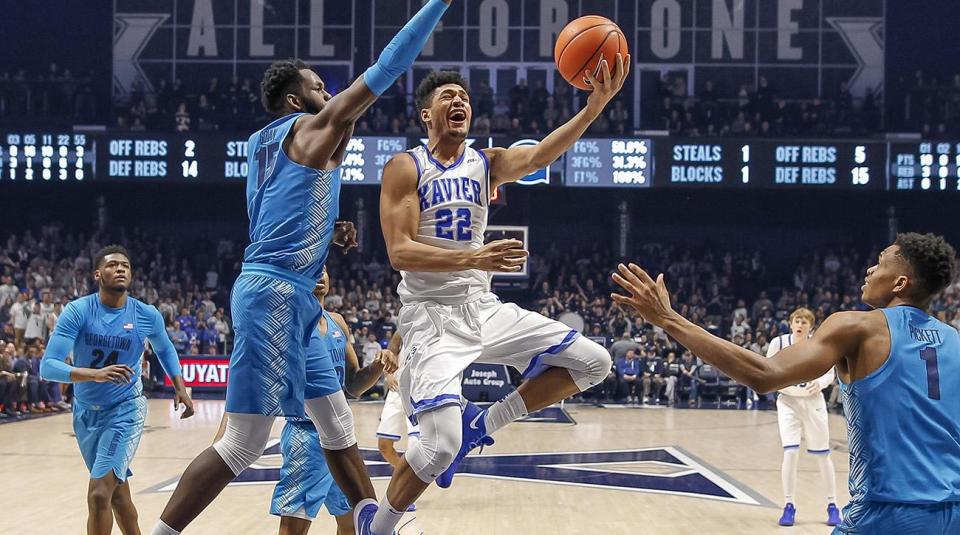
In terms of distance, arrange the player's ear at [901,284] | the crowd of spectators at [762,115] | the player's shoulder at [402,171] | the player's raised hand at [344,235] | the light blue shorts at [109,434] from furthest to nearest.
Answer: the crowd of spectators at [762,115] → the light blue shorts at [109,434] → the player's raised hand at [344,235] → the player's shoulder at [402,171] → the player's ear at [901,284]

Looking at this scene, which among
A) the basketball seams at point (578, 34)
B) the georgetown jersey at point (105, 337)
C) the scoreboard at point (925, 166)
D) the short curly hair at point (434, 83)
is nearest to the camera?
the short curly hair at point (434, 83)

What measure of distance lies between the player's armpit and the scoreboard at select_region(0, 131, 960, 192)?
17378 mm

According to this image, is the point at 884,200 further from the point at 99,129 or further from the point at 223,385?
the point at 99,129

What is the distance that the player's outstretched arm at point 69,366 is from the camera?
5.61 meters

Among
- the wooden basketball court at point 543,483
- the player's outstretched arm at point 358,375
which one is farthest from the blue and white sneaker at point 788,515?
the player's outstretched arm at point 358,375

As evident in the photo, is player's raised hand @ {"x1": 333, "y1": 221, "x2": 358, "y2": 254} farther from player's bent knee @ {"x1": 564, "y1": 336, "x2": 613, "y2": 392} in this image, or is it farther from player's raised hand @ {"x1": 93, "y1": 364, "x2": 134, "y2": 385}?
player's raised hand @ {"x1": 93, "y1": 364, "x2": 134, "y2": 385}

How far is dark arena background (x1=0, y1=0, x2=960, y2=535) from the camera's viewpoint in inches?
769

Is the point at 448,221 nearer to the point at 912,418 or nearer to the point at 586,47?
the point at 586,47

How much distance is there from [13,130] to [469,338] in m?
19.6

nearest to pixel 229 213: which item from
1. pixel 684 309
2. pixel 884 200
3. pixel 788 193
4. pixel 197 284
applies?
pixel 197 284

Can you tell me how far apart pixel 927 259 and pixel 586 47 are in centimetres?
230

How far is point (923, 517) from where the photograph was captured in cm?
332

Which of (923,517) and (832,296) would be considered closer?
(923,517)

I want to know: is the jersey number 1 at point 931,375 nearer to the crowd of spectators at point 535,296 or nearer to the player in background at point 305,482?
the player in background at point 305,482
